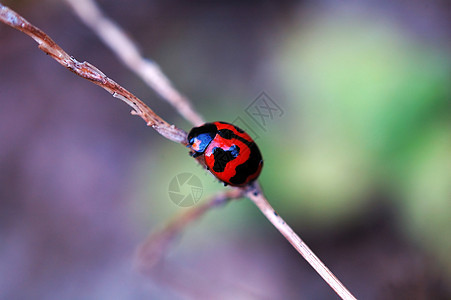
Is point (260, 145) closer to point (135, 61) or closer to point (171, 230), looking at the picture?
point (171, 230)

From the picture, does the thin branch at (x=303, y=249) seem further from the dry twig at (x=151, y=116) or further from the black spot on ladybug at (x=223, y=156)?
the black spot on ladybug at (x=223, y=156)

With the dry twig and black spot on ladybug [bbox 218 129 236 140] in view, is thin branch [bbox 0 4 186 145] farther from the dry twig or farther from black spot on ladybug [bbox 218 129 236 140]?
black spot on ladybug [bbox 218 129 236 140]

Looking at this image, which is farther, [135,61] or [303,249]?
[135,61]

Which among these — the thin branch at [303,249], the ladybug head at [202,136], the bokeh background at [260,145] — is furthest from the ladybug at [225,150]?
the bokeh background at [260,145]

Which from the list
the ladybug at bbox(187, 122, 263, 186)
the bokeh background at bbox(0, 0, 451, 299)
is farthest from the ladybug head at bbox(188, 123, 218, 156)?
the bokeh background at bbox(0, 0, 451, 299)

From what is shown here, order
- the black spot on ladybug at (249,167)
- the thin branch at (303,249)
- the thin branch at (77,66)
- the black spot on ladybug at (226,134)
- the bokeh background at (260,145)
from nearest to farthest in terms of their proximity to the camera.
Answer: the thin branch at (77,66)
the thin branch at (303,249)
the black spot on ladybug at (249,167)
the black spot on ladybug at (226,134)
the bokeh background at (260,145)

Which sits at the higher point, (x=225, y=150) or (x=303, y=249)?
(x=225, y=150)

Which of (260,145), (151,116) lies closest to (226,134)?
(151,116)
